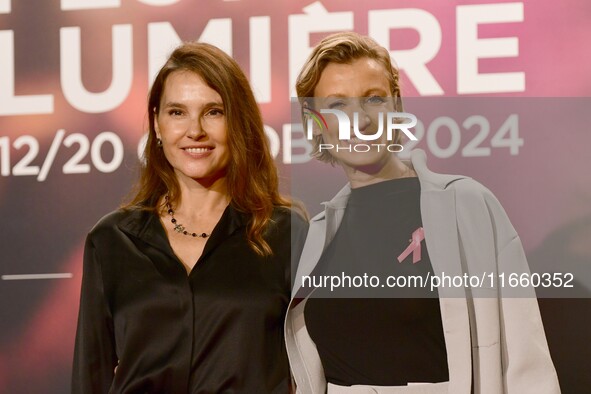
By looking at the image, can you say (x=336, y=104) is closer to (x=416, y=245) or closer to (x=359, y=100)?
(x=359, y=100)

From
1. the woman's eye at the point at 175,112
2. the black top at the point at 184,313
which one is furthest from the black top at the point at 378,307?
the woman's eye at the point at 175,112

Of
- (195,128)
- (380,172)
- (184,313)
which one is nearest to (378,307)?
(380,172)

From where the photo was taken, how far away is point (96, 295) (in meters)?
2.78

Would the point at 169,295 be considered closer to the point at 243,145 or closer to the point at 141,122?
the point at 243,145

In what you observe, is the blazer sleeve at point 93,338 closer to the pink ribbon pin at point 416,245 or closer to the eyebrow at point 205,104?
the eyebrow at point 205,104

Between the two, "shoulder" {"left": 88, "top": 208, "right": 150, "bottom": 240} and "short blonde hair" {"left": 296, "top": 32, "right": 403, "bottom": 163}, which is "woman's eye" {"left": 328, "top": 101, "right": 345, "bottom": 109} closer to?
"short blonde hair" {"left": 296, "top": 32, "right": 403, "bottom": 163}

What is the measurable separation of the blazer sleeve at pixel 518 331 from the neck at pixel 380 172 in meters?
0.27

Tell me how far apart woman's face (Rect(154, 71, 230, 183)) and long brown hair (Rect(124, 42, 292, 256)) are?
1.1 inches

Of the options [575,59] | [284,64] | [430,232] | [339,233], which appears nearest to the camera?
[430,232]

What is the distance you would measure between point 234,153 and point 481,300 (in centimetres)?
89

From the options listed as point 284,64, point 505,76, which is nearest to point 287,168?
point 284,64

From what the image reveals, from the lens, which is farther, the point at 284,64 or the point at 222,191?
the point at 284,64

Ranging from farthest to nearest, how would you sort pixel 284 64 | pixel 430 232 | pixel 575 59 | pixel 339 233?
1. pixel 284 64
2. pixel 575 59
3. pixel 339 233
4. pixel 430 232

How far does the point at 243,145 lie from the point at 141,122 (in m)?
0.82
